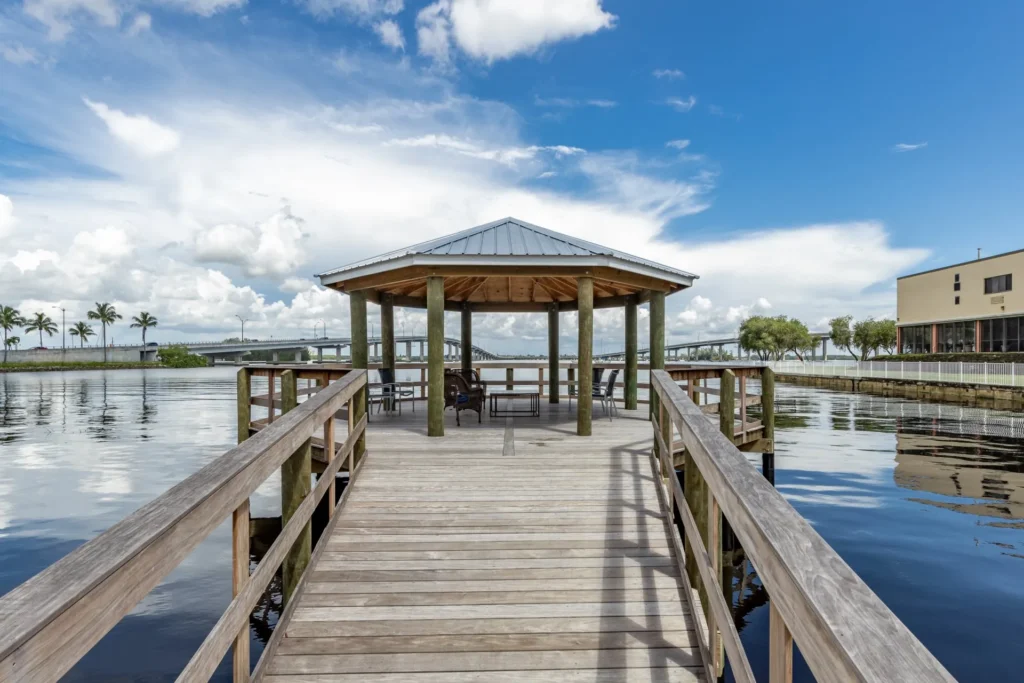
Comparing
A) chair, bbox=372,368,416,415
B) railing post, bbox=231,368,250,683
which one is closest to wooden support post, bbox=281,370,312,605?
railing post, bbox=231,368,250,683

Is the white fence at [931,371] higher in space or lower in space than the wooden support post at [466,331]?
lower

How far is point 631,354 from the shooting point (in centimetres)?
1073

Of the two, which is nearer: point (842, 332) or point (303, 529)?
point (303, 529)

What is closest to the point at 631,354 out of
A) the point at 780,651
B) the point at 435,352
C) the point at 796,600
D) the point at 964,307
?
the point at 435,352

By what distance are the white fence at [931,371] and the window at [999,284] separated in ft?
22.6

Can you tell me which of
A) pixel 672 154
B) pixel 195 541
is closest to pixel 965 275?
pixel 672 154

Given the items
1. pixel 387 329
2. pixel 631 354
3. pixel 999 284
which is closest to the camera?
pixel 631 354

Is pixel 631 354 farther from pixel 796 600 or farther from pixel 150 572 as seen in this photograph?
pixel 150 572

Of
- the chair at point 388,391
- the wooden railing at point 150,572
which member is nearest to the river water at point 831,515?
the chair at point 388,391

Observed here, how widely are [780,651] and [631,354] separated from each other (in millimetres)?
9407

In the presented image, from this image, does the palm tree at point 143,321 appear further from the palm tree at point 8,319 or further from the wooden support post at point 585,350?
the wooden support post at point 585,350

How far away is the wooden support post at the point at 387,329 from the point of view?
1077cm

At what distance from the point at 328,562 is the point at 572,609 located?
5.38 ft

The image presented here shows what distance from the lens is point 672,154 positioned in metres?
15.2
